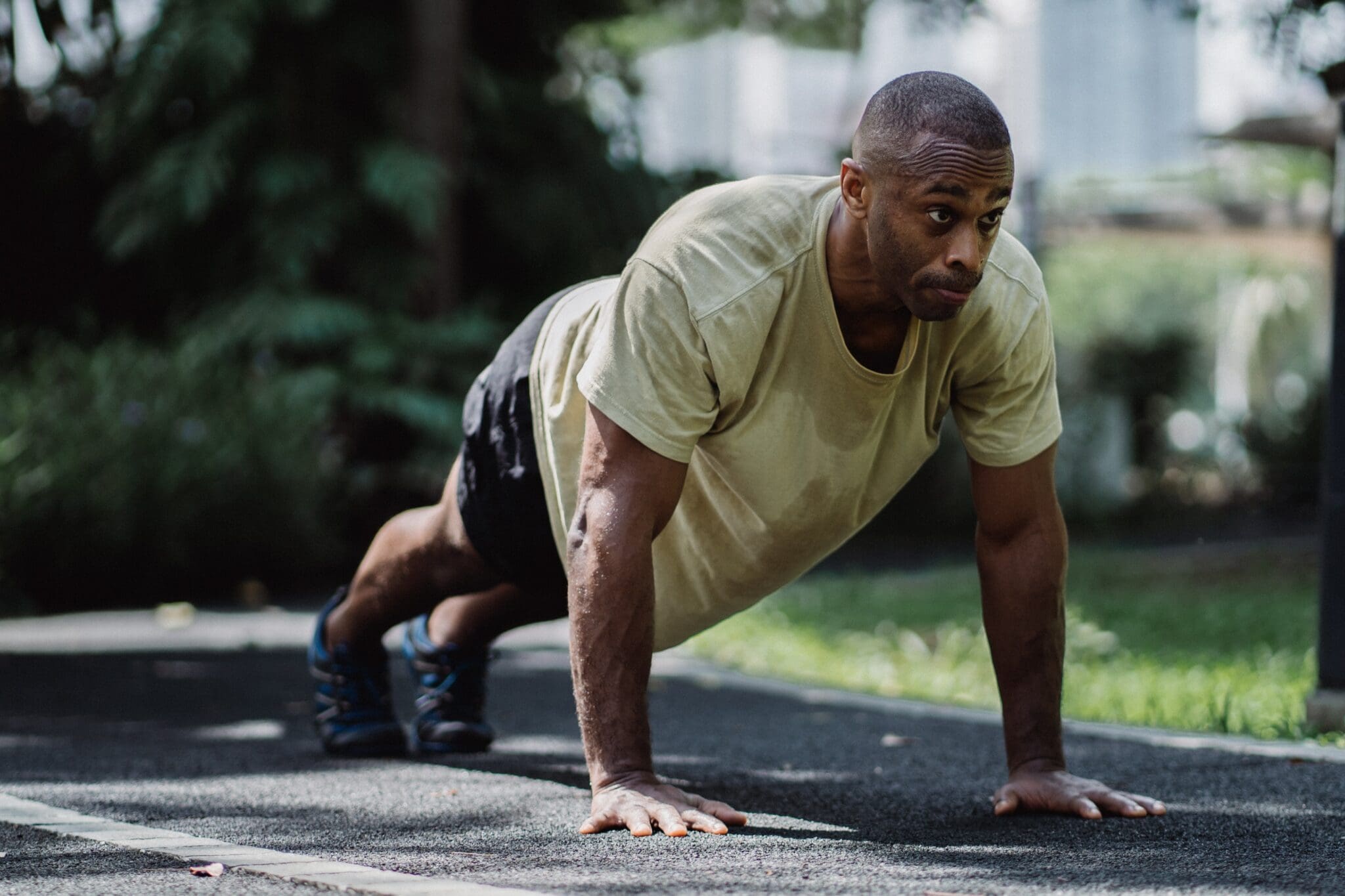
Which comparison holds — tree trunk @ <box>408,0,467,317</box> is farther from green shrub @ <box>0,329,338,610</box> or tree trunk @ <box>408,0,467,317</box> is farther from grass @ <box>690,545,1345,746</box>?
grass @ <box>690,545,1345,746</box>

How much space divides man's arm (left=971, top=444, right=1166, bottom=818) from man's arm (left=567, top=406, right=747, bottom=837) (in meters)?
0.67

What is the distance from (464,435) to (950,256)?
133cm

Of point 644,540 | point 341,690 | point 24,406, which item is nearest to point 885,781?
point 644,540

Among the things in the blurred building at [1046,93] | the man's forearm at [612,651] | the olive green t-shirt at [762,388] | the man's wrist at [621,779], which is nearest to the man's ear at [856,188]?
the olive green t-shirt at [762,388]

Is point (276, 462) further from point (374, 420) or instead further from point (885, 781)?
point (885, 781)

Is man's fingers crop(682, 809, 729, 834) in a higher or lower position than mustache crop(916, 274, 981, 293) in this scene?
lower

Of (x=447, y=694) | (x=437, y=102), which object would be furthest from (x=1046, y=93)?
(x=447, y=694)

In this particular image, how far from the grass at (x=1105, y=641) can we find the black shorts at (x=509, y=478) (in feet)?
6.28

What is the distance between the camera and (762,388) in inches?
120

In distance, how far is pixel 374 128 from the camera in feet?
36.9

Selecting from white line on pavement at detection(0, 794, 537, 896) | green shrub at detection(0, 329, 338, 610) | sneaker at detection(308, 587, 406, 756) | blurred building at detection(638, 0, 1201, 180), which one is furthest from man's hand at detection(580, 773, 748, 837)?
blurred building at detection(638, 0, 1201, 180)

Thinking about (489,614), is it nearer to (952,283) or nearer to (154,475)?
(952,283)

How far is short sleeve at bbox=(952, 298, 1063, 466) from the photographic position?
3141mm

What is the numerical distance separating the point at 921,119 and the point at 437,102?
340 inches
